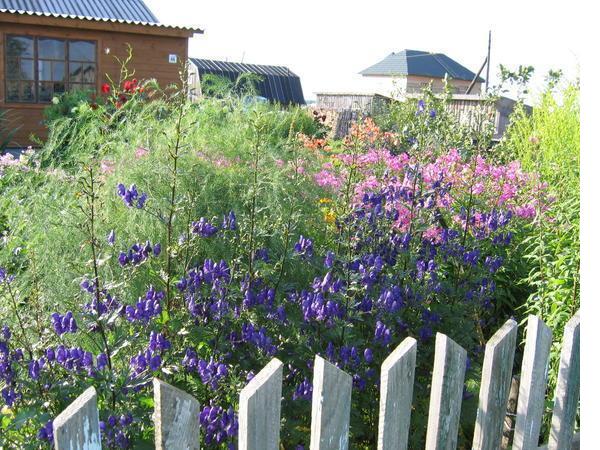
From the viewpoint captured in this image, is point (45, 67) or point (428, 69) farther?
point (428, 69)

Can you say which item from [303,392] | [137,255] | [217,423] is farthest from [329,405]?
[137,255]

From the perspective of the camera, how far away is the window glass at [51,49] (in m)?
14.6

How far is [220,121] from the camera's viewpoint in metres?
6.07

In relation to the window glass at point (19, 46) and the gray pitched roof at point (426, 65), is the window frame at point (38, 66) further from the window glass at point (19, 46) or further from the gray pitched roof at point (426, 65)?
the gray pitched roof at point (426, 65)

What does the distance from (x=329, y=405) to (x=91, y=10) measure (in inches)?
632

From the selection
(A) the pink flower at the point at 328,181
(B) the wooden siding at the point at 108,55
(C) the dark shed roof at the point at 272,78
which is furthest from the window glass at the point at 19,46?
(A) the pink flower at the point at 328,181

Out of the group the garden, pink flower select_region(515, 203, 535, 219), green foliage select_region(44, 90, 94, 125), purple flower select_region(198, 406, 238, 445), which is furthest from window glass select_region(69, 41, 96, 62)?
purple flower select_region(198, 406, 238, 445)

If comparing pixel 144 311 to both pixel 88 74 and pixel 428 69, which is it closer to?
pixel 88 74

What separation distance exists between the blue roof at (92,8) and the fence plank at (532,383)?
13.8m

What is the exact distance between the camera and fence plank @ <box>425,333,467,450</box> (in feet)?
6.02

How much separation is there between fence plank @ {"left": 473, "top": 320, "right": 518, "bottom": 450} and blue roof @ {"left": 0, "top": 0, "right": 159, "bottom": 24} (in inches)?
543

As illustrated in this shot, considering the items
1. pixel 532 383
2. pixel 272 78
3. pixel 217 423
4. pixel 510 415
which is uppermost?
pixel 272 78

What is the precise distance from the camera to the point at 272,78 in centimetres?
2480

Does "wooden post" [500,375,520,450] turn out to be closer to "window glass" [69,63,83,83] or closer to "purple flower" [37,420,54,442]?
"purple flower" [37,420,54,442]
